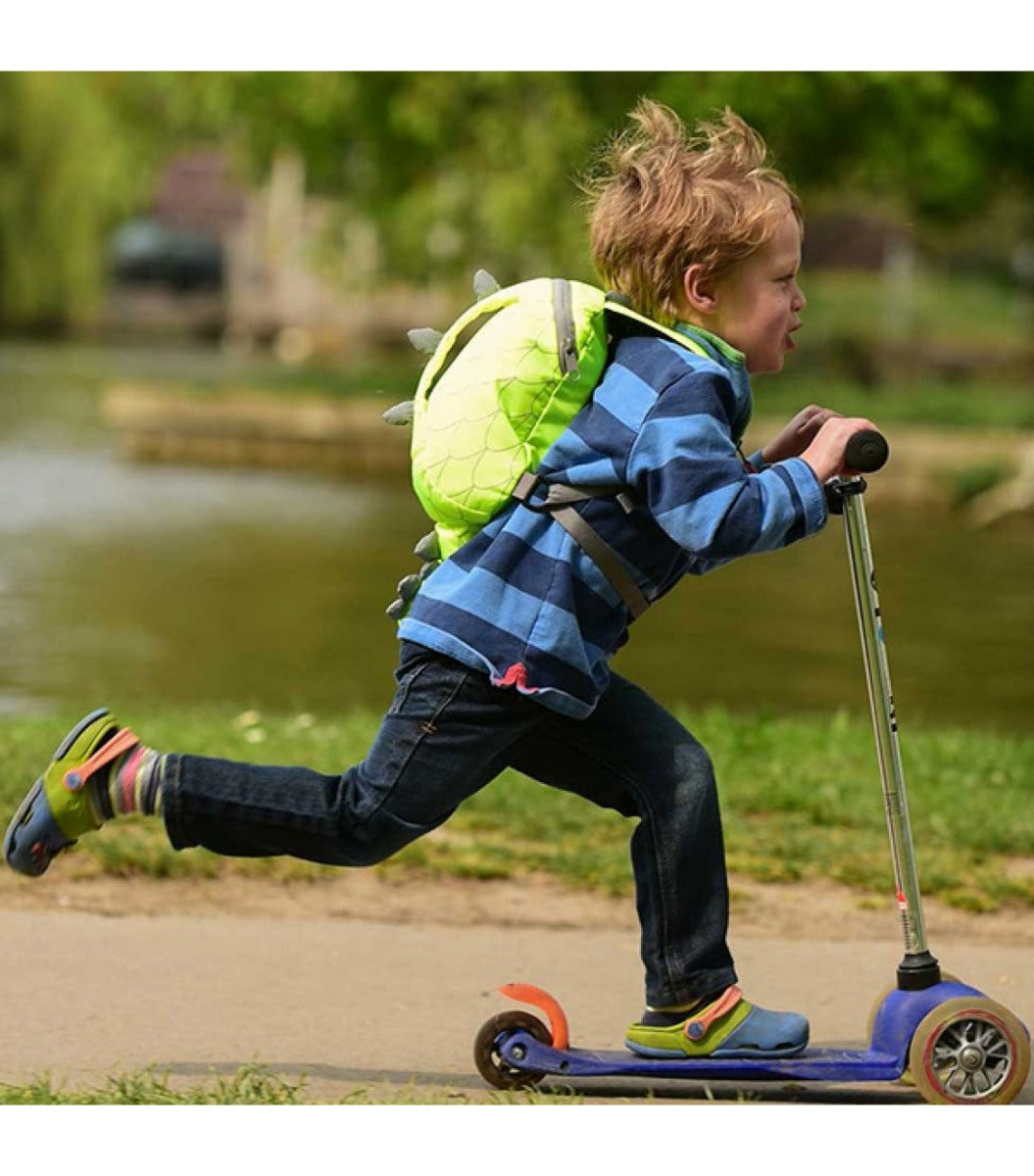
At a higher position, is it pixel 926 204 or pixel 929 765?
pixel 926 204

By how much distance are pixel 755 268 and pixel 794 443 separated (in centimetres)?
36

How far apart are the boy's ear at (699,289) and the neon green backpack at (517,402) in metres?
0.10

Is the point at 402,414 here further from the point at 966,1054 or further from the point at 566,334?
the point at 966,1054

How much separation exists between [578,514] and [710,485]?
0.84 feet

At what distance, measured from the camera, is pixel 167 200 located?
75812 millimetres

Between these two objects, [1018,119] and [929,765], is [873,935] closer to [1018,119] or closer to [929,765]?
[929,765]

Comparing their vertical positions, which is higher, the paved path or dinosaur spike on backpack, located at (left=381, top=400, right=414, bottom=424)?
dinosaur spike on backpack, located at (left=381, top=400, right=414, bottom=424)

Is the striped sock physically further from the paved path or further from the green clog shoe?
the paved path

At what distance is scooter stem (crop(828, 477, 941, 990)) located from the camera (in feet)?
12.6

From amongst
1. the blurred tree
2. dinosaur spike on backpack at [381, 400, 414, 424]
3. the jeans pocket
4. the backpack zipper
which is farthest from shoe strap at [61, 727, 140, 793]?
the blurred tree

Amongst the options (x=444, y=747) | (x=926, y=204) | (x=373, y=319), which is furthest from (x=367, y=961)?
(x=373, y=319)

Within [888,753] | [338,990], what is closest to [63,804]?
[338,990]

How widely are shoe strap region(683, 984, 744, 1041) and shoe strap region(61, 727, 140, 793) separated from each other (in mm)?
1108

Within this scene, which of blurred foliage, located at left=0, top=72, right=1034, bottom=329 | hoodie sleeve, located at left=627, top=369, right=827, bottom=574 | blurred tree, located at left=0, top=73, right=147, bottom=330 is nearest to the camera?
hoodie sleeve, located at left=627, top=369, right=827, bottom=574
